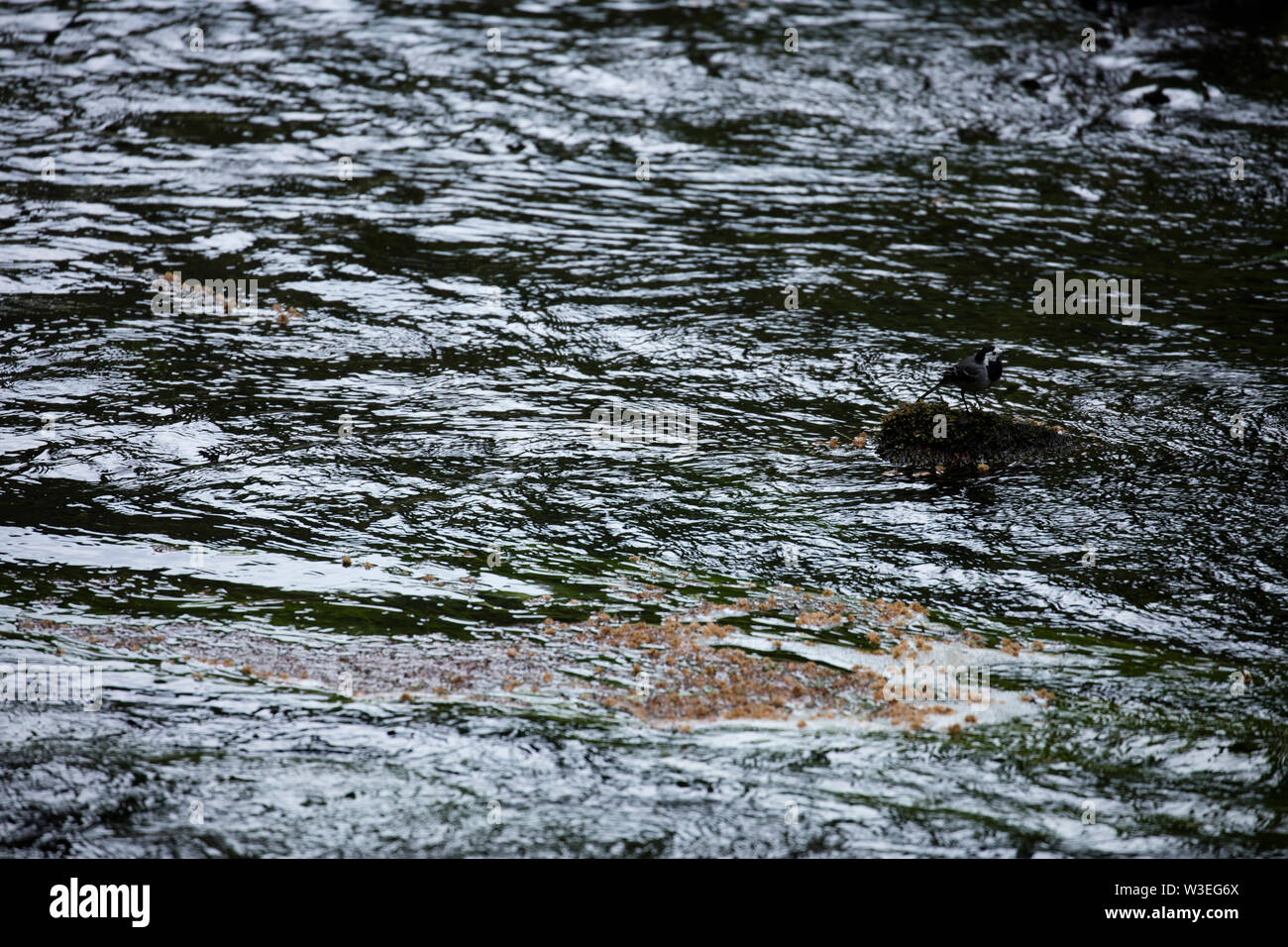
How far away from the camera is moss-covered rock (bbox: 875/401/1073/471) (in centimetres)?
1282

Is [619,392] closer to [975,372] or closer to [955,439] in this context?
[955,439]

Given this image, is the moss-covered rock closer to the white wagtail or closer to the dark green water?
the dark green water

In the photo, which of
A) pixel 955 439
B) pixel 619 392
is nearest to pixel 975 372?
pixel 955 439

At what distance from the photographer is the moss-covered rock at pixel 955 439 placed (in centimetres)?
1282

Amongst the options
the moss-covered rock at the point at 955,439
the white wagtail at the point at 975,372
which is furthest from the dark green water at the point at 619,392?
the white wagtail at the point at 975,372

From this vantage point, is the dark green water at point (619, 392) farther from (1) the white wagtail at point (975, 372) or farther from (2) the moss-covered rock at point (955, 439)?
(1) the white wagtail at point (975, 372)

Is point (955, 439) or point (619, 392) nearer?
point (955, 439)

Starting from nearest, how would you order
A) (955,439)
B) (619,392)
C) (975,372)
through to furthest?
(975,372) → (955,439) → (619,392)

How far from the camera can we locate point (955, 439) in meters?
12.8

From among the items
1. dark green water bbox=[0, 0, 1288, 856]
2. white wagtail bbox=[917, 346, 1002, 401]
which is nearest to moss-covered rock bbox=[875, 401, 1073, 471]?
Result: dark green water bbox=[0, 0, 1288, 856]

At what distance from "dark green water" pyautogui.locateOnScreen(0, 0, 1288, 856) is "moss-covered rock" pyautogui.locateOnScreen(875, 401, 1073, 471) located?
0.31 m

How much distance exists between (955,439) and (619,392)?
13.3 feet
